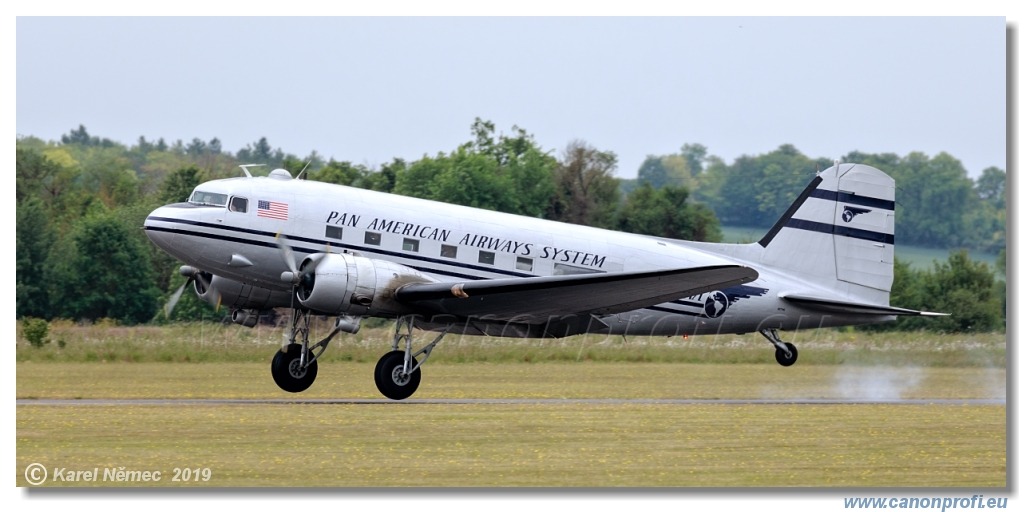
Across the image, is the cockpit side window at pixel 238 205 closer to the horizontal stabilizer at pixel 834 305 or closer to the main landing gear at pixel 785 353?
the horizontal stabilizer at pixel 834 305

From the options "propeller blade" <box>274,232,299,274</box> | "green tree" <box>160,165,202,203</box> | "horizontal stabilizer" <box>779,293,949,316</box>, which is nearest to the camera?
"propeller blade" <box>274,232,299,274</box>

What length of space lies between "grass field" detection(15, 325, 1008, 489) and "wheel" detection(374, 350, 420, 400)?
369 mm

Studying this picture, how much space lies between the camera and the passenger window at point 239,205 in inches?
706

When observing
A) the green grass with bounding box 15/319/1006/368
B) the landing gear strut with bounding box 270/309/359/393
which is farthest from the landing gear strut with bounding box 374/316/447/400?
the green grass with bounding box 15/319/1006/368

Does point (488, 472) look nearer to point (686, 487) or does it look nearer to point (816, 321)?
point (686, 487)

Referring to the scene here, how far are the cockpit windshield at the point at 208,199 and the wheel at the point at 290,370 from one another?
2.33 meters

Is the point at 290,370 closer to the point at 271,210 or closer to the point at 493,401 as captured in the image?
the point at 271,210

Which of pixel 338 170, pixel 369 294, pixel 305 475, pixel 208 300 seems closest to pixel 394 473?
pixel 305 475

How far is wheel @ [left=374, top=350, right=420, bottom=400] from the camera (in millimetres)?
17641

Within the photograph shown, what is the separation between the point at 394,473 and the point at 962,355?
16.2 meters

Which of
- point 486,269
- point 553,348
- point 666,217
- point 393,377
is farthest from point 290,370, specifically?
point 666,217

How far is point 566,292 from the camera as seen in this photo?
17.7 metres

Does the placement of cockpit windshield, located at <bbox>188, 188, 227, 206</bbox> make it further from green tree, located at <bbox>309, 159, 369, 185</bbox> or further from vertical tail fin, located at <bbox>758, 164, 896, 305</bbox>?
green tree, located at <bbox>309, 159, 369, 185</bbox>

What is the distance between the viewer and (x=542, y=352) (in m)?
26.1
